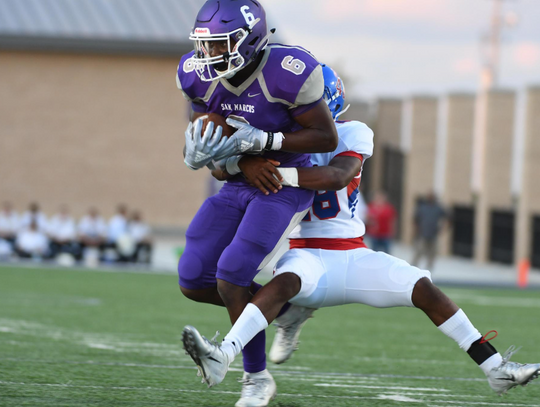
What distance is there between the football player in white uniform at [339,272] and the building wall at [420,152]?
22.6 meters

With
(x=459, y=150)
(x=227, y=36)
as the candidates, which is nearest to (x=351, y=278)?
(x=227, y=36)

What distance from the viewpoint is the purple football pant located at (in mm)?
3996

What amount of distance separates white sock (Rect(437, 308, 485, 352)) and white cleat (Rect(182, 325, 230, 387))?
1.09m

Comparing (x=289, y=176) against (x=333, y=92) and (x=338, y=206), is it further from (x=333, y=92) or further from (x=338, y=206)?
(x=333, y=92)

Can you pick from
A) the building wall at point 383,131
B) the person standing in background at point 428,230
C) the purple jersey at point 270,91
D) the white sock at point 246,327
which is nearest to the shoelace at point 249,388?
the white sock at point 246,327

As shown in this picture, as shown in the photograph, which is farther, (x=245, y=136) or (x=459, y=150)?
(x=459, y=150)

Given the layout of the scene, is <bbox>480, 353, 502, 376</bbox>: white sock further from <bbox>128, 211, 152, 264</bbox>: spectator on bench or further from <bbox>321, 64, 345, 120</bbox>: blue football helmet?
<bbox>128, 211, 152, 264</bbox>: spectator on bench

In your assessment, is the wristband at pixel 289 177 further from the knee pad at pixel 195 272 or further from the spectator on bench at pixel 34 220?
the spectator on bench at pixel 34 220

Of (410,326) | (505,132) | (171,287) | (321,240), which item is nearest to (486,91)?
(505,132)

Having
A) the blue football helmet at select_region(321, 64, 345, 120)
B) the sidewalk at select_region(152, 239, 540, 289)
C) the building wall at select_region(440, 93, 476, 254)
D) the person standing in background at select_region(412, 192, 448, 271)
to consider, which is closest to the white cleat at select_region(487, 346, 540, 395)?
the blue football helmet at select_region(321, 64, 345, 120)

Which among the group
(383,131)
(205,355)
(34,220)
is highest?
(205,355)

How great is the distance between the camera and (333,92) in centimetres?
444

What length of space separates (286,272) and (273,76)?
2.89 feet

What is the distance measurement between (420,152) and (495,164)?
197 inches
